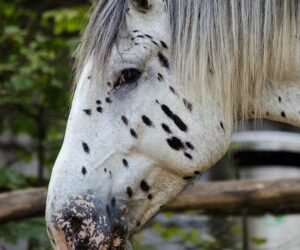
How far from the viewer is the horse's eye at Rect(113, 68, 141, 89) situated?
8.27 feet

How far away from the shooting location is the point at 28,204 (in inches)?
146

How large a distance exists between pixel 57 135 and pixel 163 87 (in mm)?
2357

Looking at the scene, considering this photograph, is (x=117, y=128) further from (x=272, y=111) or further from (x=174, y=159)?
(x=272, y=111)

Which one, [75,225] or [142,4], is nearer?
[75,225]

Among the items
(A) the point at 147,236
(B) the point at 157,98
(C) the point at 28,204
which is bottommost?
(A) the point at 147,236

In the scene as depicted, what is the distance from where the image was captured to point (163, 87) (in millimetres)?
2521

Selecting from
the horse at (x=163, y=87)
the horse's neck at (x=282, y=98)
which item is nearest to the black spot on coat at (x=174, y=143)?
the horse at (x=163, y=87)

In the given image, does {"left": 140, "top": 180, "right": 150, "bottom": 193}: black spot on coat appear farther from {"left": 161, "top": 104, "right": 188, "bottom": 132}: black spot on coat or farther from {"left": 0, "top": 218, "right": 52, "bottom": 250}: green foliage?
{"left": 0, "top": 218, "right": 52, "bottom": 250}: green foliage

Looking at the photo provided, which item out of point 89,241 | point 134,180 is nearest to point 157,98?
point 134,180

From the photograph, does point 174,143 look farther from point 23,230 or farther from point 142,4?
point 23,230

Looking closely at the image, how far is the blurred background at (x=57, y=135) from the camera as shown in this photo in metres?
4.48

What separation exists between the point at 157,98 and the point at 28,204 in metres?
1.39

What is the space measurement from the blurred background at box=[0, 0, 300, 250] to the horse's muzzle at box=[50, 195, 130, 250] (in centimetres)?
167

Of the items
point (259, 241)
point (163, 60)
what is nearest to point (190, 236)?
point (259, 241)
